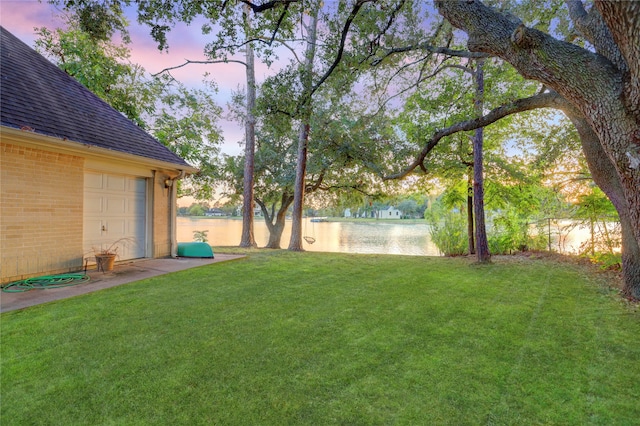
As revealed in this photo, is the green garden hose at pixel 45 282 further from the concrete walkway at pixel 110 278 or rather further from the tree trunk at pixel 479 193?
the tree trunk at pixel 479 193

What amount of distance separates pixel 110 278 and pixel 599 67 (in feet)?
23.2

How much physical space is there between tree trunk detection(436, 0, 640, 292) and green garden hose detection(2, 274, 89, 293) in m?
6.57

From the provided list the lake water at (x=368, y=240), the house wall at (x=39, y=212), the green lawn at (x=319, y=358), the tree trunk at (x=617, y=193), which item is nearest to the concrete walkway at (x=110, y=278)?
the green lawn at (x=319, y=358)

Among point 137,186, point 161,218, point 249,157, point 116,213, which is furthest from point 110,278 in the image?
point 249,157

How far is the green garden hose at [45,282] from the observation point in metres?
4.63

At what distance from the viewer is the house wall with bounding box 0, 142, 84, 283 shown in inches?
192

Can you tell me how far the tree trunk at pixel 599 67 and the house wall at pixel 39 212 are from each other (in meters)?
6.56

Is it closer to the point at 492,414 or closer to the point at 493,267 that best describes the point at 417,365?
the point at 492,414

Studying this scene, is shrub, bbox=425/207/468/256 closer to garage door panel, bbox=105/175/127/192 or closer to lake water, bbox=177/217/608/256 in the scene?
lake water, bbox=177/217/608/256

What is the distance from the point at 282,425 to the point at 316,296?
2.96 metres

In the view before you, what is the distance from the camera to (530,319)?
3.88 m

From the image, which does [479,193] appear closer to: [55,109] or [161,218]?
[161,218]

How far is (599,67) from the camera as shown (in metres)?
2.69

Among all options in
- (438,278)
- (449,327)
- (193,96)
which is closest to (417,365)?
(449,327)
